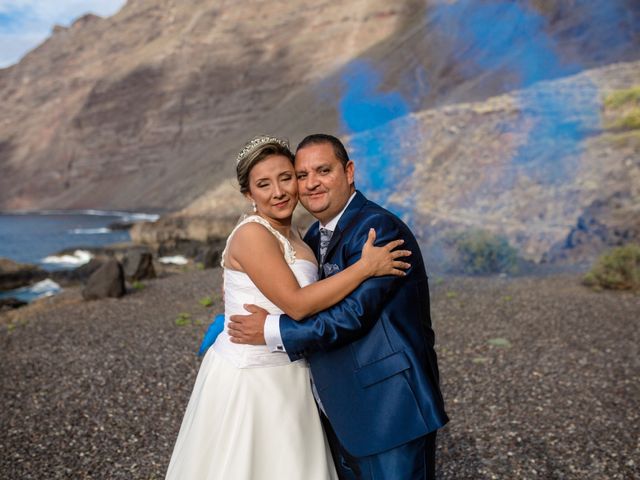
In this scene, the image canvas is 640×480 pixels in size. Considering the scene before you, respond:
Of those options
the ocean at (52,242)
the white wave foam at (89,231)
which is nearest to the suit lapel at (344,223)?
the ocean at (52,242)

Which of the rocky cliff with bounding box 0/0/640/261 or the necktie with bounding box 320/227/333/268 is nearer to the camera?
the necktie with bounding box 320/227/333/268

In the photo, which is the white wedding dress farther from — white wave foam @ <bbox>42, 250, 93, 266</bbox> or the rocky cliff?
white wave foam @ <bbox>42, 250, 93, 266</bbox>

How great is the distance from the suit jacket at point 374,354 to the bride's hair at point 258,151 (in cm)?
58

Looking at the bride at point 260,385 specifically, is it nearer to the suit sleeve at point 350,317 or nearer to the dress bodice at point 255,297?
the dress bodice at point 255,297

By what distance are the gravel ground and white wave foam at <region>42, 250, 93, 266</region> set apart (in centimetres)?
2297

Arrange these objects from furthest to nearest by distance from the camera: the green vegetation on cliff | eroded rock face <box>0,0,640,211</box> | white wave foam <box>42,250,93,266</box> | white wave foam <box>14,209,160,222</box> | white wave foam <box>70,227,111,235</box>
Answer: white wave foam <box>14,209,160,222</box>
eroded rock face <box>0,0,640,211</box>
white wave foam <box>70,227,111,235</box>
white wave foam <box>42,250,93,266</box>
the green vegetation on cliff

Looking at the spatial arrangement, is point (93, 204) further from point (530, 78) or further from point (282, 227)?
point (282, 227)

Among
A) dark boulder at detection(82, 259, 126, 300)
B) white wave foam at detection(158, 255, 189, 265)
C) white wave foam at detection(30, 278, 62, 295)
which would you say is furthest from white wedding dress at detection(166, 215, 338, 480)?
white wave foam at detection(158, 255, 189, 265)

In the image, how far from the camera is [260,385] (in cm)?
294

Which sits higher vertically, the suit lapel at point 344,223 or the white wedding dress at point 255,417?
the suit lapel at point 344,223

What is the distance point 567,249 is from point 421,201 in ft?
24.9

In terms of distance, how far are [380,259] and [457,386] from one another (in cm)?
484

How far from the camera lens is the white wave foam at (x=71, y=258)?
113ft

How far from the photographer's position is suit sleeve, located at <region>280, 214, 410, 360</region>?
2592mm
